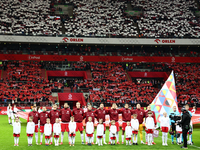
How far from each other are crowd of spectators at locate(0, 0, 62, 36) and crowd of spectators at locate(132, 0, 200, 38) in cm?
1624

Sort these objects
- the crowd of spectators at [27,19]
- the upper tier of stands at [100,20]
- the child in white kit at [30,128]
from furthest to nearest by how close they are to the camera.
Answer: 1. the upper tier of stands at [100,20]
2. the crowd of spectators at [27,19]
3. the child in white kit at [30,128]

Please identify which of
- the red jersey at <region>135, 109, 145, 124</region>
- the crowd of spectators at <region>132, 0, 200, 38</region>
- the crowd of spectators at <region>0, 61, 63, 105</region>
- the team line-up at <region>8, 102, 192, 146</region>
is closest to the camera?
the team line-up at <region>8, 102, 192, 146</region>

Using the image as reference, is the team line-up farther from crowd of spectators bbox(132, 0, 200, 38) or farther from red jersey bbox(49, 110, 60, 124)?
crowd of spectators bbox(132, 0, 200, 38)

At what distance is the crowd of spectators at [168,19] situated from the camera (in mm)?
Result: 49094

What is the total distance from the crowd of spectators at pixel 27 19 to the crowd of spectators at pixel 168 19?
16239 millimetres

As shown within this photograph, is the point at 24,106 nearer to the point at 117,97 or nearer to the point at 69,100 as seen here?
the point at 69,100

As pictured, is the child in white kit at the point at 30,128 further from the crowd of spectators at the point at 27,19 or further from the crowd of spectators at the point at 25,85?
the crowd of spectators at the point at 27,19

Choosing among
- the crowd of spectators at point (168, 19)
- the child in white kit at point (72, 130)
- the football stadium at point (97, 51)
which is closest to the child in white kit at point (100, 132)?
the child in white kit at point (72, 130)

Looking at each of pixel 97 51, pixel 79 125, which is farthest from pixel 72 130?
pixel 97 51

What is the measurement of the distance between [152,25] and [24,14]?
23059 millimetres

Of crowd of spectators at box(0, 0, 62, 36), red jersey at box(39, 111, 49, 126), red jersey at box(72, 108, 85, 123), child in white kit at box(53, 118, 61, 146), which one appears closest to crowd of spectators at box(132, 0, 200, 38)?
crowd of spectators at box(0, 0, 62, 36)

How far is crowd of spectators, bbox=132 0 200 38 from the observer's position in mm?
49094

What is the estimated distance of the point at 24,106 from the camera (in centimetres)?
3394

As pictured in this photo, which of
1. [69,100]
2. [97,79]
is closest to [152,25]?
[97,79]
